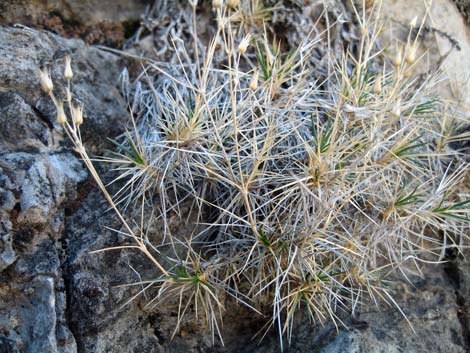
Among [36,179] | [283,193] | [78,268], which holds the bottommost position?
[78,268]

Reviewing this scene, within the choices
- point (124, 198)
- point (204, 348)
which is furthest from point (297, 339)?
point (124, 198)

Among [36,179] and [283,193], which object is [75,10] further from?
[283,193]

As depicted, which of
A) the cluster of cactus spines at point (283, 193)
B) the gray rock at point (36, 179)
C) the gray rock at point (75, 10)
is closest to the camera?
the gray rock at point (36, 179)

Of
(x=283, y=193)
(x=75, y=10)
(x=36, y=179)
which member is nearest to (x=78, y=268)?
(x=36, y=179)

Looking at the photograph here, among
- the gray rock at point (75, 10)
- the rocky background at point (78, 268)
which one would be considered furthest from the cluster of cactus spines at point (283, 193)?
the gray rock at point (75, 10)

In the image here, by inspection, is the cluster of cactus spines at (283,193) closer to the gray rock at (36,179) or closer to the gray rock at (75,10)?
the gray rock at (36,179)

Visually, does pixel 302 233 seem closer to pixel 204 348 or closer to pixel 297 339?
pixel 297 339
